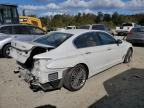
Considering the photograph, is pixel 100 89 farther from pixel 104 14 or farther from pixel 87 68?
pixel 104 14

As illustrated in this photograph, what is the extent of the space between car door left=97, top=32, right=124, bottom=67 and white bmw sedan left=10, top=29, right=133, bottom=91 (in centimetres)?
2

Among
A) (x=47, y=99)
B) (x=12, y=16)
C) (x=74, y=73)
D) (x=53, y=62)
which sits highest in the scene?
(x=12, y=16)

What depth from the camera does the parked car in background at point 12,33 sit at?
32.0ft

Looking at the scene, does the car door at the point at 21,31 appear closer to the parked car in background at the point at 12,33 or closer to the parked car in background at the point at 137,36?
the parked car in background at the point at 12,33

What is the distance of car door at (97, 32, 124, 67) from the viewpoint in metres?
6.74

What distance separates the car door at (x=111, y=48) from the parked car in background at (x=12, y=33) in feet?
13.7

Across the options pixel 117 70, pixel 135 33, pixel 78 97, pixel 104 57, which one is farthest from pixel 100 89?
pixel 135 33

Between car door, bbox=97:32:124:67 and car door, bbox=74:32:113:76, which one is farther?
car door, bbox=97:32:124:67

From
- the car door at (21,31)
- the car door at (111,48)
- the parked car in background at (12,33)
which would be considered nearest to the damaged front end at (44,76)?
the car door at (111,48)

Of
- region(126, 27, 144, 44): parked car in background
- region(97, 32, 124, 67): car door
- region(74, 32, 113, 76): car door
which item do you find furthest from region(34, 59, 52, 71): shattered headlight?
region(126, 27, 144, 44): parked car in background

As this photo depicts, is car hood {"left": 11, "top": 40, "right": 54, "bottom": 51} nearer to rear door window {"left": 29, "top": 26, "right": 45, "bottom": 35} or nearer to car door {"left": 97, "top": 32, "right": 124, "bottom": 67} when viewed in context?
car door {"left": 97, "top": 32, "right": 124, "bottom": 67}

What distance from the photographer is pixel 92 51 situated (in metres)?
6.02

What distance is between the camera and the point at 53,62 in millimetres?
4945

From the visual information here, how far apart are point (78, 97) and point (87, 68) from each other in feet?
3.46
